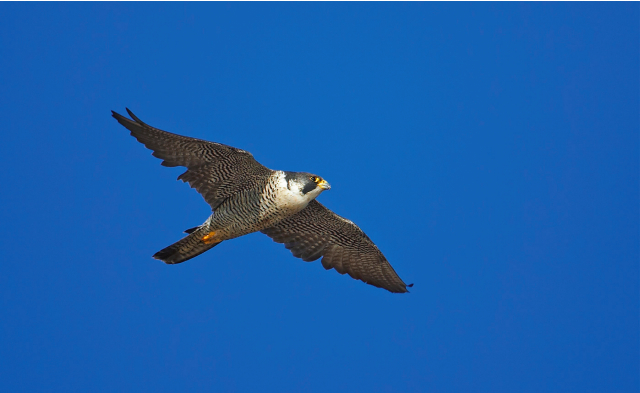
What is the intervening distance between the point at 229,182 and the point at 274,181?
87 centimetres

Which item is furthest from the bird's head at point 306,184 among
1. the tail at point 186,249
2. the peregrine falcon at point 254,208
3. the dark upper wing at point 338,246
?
the tail at point 186,249

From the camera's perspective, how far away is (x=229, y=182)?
11.5 m

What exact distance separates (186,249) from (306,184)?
2.75m

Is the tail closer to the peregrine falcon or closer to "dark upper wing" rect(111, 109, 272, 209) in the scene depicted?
the peregrine falcon

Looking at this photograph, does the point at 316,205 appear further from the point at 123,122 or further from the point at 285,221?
the point at 123,122

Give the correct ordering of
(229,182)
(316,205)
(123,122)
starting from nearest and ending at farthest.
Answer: (123,122)
(229,182)
(316,205)

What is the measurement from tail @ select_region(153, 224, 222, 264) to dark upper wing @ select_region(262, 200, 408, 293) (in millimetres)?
1525

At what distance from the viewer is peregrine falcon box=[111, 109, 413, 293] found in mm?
10938

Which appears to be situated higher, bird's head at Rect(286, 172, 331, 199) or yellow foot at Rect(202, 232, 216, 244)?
bird's head at Rect(286, 172, 331, 199)

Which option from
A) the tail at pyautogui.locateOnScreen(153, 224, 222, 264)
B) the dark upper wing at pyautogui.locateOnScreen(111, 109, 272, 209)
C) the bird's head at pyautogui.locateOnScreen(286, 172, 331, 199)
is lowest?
the tail at pyautogui.locateOnScreen(153, 224, 222, 264)

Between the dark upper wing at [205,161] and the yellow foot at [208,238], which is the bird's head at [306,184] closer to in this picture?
the dark upper wing at [205,161]

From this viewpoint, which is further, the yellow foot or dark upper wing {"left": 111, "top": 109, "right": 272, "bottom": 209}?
the yellow foot

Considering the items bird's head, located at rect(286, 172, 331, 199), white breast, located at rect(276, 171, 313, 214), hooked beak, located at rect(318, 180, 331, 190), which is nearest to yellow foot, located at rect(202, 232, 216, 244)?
white breast, located at rect(276, 171, 313, 214)

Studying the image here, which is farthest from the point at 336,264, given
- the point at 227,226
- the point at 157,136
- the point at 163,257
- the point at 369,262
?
the point at 157,136
